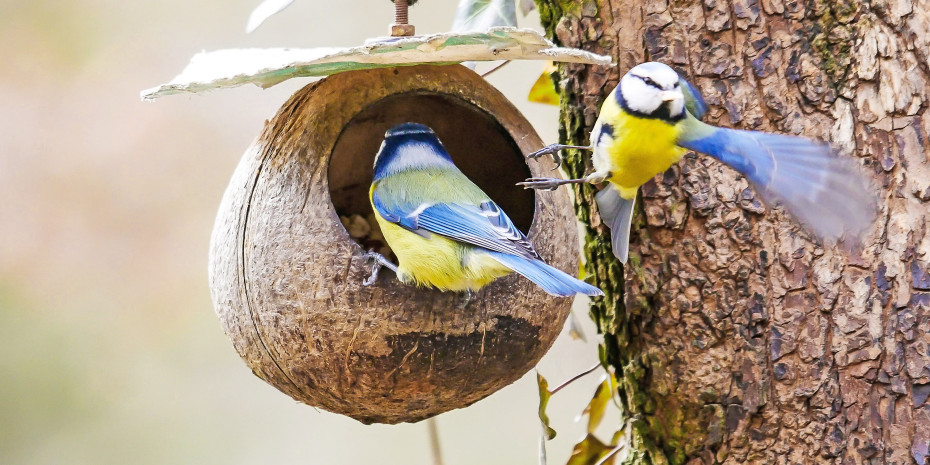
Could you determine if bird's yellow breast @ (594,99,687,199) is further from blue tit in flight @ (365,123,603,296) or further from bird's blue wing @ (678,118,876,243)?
blue tit in flight @ (365,123,603,296)

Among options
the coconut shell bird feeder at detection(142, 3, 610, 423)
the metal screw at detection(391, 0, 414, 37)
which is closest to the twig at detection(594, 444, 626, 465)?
the coconut shell bird feeder at detection(142, 3, 610, 423)

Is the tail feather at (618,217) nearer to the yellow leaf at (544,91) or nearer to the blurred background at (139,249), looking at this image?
the yellow leaf at (544,91)

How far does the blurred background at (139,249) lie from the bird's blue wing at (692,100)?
6.42 ft

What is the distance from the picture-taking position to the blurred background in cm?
401

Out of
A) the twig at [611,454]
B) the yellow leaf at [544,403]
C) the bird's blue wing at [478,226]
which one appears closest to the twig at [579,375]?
the yellow leaf at [544,403]

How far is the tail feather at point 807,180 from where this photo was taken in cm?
155

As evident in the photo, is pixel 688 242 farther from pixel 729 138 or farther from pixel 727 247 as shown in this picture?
pixel 729 138

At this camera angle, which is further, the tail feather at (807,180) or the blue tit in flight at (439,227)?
the blue tit in flight at (439,227)

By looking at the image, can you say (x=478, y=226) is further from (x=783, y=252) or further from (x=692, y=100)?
(x=783, y=252)

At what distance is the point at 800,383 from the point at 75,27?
348 centimetres

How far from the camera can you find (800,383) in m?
2.17

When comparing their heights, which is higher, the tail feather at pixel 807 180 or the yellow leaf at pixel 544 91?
the yellow leaf at pixel 544 91

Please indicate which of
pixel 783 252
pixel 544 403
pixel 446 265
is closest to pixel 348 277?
pixel 446 265

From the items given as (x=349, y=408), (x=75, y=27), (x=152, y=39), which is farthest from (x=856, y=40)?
(x=75, y=27)
